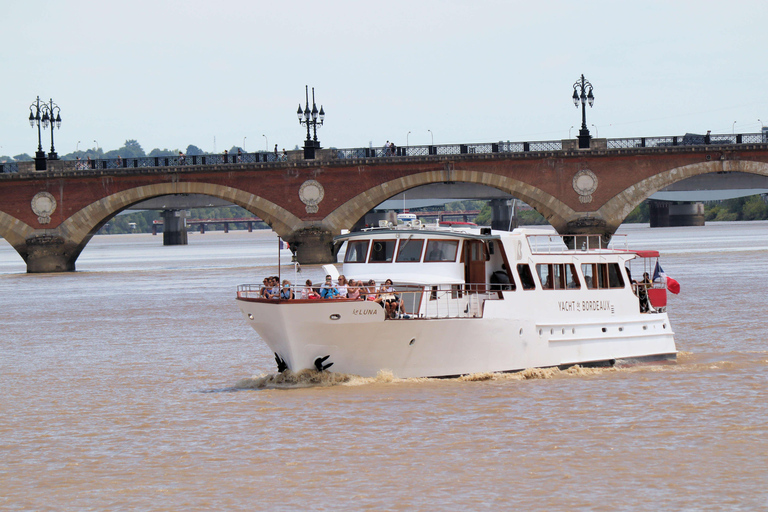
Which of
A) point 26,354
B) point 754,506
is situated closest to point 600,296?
point 754,506

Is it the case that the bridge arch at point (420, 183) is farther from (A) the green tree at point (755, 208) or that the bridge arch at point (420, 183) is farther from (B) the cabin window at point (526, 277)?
(A) the green tree at point (755, 208)

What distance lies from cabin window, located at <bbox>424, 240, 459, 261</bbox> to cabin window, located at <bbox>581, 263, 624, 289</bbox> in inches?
126

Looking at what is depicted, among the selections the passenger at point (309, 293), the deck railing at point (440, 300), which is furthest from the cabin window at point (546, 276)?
the passenger at point (309, 293)

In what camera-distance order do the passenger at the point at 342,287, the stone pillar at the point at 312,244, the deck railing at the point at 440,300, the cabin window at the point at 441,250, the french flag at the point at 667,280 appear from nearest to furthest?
the passenger at the point at 342,287 < the deck railing at the point at 440,300 < the cabin window at the point at 441,250 < the french flag at the point at 667,280 < the stone pillar at the point at 312,244

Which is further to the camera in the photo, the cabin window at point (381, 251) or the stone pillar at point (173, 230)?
the stone pillar at point (173, 230)

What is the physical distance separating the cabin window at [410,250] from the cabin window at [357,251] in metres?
0.78

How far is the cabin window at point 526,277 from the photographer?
73.5 ft

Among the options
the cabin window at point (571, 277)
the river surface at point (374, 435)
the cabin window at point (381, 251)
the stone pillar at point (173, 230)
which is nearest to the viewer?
the river surface at point (374, 435)

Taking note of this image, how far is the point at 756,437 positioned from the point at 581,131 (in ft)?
143

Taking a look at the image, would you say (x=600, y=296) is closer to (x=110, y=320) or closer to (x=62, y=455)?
(x=62, y=455)

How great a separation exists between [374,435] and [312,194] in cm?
4411

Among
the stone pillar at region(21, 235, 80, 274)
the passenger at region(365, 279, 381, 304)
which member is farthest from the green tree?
the passenger at region(365, 279, 381, 304)

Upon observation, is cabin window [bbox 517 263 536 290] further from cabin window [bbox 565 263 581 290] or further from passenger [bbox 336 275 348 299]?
passenger [bbox 336 275 348 299]

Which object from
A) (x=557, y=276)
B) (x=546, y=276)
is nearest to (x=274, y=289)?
(x=546, y=276)
